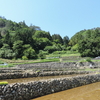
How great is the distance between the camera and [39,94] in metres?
9.30

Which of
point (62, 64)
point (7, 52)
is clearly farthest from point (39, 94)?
point (7, 52)

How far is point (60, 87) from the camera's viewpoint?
436 inches

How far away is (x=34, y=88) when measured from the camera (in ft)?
29.6

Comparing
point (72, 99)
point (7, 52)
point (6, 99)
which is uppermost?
point (7, 52)

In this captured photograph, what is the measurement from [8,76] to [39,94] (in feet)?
26.6

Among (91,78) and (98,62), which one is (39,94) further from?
(98,62)

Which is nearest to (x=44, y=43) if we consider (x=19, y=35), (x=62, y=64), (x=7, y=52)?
(x=19, y=35)

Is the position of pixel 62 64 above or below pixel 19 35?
below

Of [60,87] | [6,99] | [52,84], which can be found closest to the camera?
[6,99]

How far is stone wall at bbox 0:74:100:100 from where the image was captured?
7.70m

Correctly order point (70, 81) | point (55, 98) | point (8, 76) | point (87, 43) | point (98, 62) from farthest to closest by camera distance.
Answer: point (87, 43) → point (98, 62) → point (8, 76) → point (70, 81) → point (55, 98)

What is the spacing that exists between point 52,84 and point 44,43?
8133 centimetres

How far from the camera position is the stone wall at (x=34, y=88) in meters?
7.70

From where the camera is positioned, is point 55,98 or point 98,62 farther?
point 98,62
